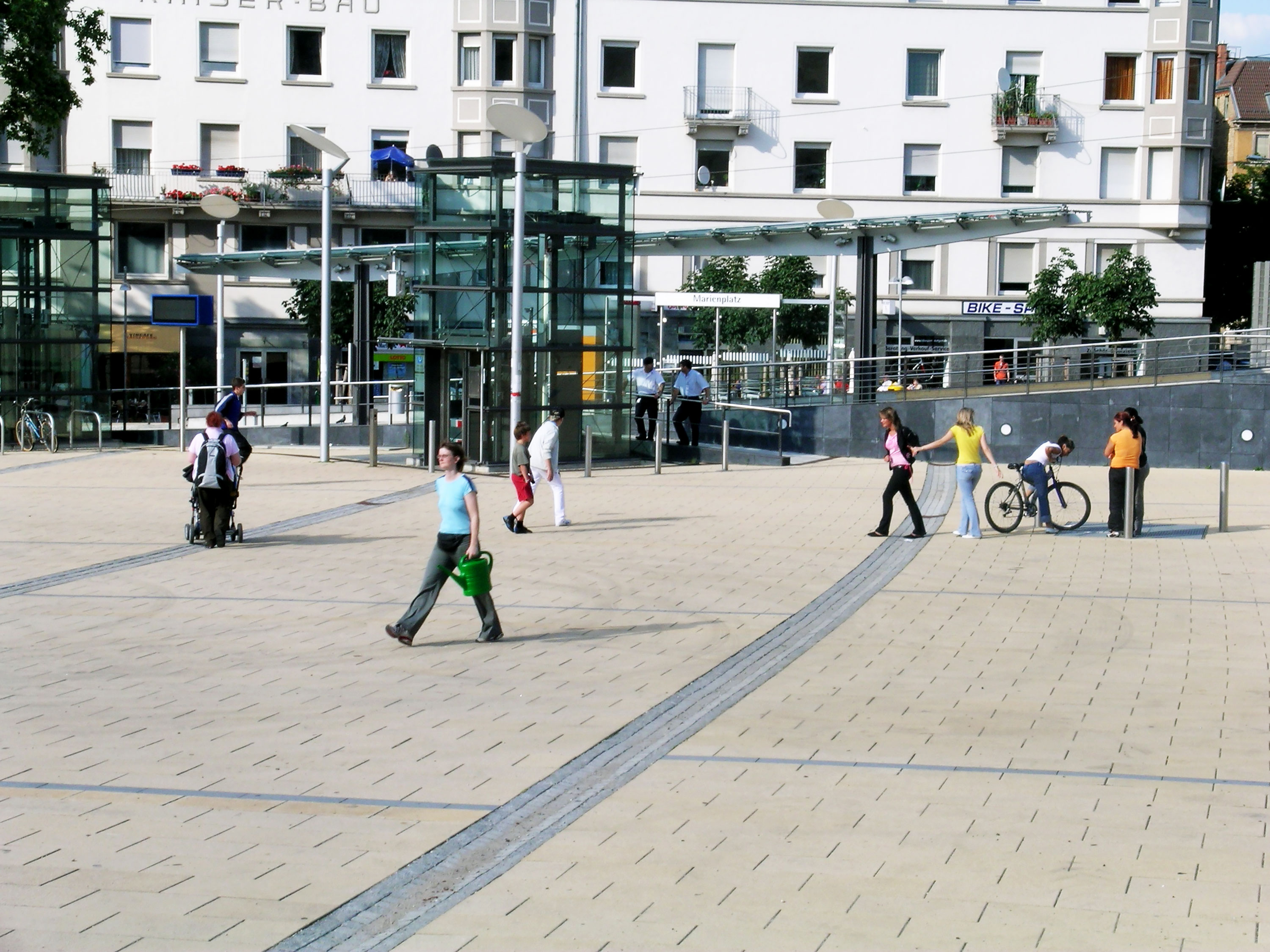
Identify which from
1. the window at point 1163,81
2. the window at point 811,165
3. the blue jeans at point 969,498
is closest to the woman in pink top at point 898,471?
the blue jeans at point 969,498

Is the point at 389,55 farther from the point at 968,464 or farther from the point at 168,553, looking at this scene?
the point at 168,553

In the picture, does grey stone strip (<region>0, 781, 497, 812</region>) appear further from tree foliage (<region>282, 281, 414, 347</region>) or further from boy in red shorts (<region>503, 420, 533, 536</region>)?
tree foliage (<region>282, 281, 414, 347</region>)

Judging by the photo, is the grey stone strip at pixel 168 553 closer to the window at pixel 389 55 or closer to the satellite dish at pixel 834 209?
the satellite dish at pixel 834 209

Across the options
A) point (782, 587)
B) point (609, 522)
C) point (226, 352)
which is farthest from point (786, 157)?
point (782, 587)

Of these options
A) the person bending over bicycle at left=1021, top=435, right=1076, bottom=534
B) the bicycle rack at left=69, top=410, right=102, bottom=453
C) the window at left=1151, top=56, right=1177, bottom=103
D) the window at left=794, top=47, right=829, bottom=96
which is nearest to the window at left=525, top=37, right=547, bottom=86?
the window at left=794, top=47, right=829, bottom=96

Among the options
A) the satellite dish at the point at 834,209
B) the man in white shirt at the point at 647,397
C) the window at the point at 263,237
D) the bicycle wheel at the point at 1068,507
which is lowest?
the bicycle wheel at the point at 1068,507

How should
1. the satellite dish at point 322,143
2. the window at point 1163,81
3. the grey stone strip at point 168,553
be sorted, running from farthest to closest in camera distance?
the window at point 1163,81, the satellite dish at point 322,143, the grey stone strip at point 168,553

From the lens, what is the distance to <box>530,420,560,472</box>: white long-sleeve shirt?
18.3m

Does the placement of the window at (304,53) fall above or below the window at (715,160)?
above

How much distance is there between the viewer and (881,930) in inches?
231

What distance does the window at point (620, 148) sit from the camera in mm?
53750

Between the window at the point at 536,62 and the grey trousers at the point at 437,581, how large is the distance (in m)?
43.5

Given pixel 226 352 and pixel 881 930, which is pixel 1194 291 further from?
pixel 881 930

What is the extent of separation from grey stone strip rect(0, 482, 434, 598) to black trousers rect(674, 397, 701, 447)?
265 inches
